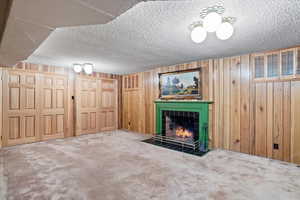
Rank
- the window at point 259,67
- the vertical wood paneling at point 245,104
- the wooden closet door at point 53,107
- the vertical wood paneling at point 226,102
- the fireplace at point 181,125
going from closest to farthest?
the window at point 259,67 < the vertical wood paneling at point 245,104 < the vertical wood paneling at point 226,102 < the fireplace at point 181,125 < the wooden closet door at point 53,107

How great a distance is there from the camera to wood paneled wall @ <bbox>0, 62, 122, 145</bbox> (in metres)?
4.31

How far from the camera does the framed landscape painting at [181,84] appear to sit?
4191 millimetres

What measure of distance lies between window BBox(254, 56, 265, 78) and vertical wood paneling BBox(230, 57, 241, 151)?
0.33 metres

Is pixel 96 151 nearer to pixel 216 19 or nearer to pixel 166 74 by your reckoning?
pixel 166 74

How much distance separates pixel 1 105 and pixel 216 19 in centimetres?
523

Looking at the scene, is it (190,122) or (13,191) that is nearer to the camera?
(13,191)

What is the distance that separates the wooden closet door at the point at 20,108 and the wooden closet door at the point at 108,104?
2121mm

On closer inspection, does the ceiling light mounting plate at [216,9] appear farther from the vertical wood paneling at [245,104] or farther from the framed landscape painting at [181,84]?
the framed landscape painting at [181,84]

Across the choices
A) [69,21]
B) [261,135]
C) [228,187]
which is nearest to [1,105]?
[69,21]

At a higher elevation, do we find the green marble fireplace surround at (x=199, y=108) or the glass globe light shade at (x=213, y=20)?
the glass globe light shade at (x=213, y=20)

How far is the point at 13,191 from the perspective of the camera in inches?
79.6

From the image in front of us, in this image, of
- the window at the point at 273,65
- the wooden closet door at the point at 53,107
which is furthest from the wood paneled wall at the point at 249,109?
the wooden closet door at the point at 53,107

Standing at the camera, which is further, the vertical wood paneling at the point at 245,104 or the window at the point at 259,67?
the vertical wood paneling at the point at 245,104

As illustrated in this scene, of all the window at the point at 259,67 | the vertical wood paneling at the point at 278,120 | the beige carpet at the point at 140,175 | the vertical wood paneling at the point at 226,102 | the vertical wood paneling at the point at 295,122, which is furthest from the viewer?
the vertical wood paneling at the point at 226,102
